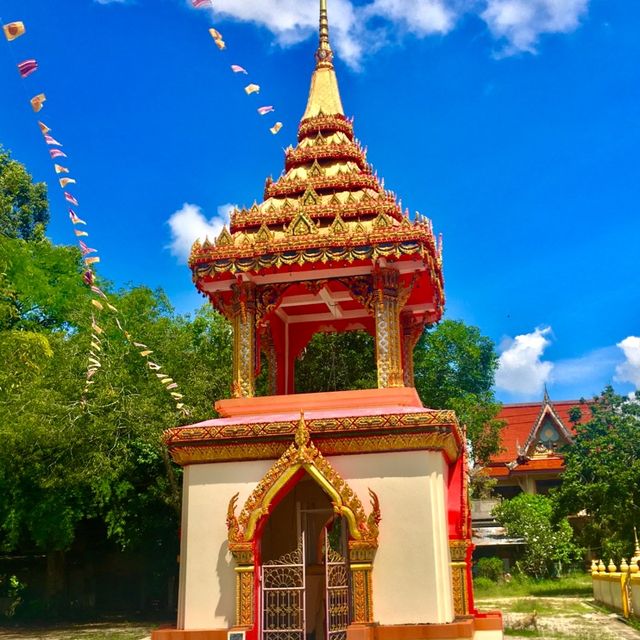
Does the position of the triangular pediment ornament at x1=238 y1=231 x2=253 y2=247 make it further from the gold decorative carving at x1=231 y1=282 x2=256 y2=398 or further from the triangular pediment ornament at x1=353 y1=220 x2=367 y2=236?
the triangular pediment ornament at x1=353 y1=220 x2=367 y2=236

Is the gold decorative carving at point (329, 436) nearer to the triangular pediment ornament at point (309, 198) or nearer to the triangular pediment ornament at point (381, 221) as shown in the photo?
the triangular pediment ornament at point (381, 221)

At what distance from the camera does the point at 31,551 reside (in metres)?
26.3

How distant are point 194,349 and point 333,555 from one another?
51.0 feet

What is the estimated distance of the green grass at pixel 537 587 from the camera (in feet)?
91.1

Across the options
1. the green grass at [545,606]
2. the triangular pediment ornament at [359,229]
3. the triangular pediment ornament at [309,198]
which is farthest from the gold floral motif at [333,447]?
the green grass at [545,606]

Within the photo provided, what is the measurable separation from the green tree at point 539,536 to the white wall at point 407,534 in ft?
74.5

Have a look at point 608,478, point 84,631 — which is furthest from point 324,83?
point 608,478

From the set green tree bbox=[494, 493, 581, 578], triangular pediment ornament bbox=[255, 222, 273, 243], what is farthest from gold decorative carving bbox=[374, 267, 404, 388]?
green tree bbox=[494, 493, 581, 578]

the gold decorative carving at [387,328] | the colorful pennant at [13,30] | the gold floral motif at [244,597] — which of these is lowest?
the gold floral motif at [244,597]

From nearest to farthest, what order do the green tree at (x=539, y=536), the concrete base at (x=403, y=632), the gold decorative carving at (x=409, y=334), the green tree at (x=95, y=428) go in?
the concrete base at (x=403, y=632) < the gold decorative carving at (x=409, y=334) < the green tree at (x=95, y=428) < the green tree at (x=539, y=536)

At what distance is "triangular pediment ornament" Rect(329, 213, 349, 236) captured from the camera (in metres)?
11.7

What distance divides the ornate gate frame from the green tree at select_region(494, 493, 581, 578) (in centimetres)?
2315

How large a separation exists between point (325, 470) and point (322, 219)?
4253 millimetres

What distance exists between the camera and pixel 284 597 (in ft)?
34.8
